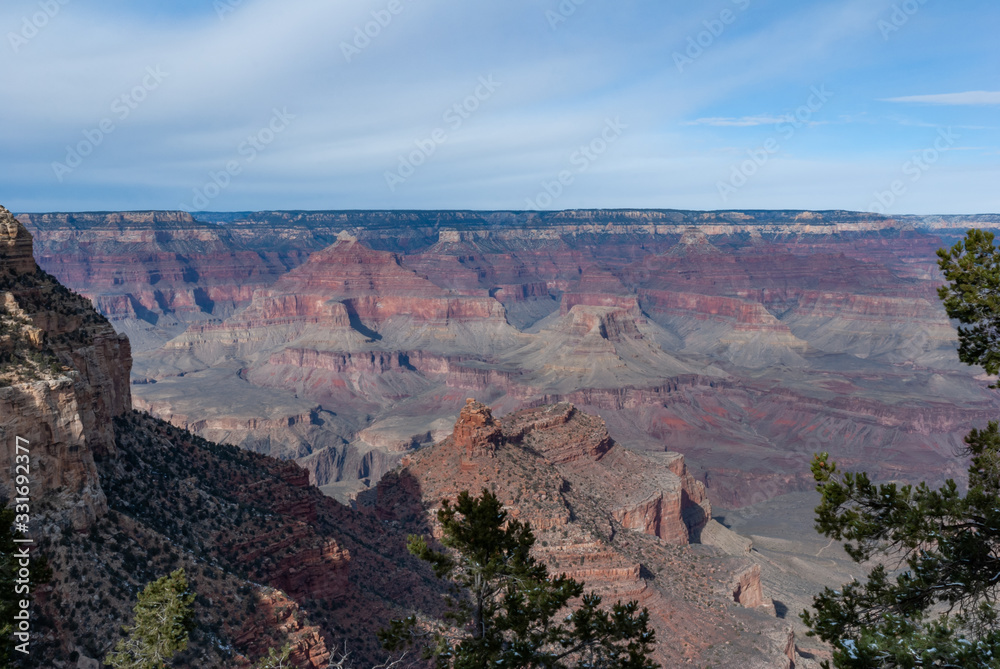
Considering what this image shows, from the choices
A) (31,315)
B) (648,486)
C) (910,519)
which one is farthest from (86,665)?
(648,486)

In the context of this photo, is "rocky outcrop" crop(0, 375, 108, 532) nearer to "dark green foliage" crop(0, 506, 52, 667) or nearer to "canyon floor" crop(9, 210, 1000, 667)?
"canyon floor" crop(9, 210, 1000, 667)

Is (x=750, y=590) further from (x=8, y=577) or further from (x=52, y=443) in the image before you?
(x=8, y=577)

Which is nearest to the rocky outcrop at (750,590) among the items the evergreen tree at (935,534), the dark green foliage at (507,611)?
the dark green foliage at (507,611)

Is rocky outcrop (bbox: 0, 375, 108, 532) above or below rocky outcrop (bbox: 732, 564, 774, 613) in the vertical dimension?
above

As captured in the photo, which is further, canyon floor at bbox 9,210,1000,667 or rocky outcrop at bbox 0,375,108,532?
canyon floor at bbox 9,210,1000,667

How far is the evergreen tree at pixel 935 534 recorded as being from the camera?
13664 millimetres

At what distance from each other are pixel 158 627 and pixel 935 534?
1975 centimetres

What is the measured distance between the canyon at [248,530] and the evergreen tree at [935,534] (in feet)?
64.6

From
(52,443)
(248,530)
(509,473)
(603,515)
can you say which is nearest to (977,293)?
(52,443)

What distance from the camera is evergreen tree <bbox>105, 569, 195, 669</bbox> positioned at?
1811cm

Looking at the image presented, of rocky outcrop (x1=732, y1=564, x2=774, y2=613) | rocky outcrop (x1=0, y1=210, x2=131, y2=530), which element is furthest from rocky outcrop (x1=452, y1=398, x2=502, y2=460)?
rocky outcrop (x1=0, y1=210, x2=131, y2=530)

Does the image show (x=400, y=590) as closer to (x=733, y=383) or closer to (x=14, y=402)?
(x=14, y=402)

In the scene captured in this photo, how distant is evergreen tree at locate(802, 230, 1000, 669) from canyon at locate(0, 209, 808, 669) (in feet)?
64.6

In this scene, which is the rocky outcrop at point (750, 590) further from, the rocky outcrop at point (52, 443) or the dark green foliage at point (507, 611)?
the rocky outcrop at point (52, 443)
